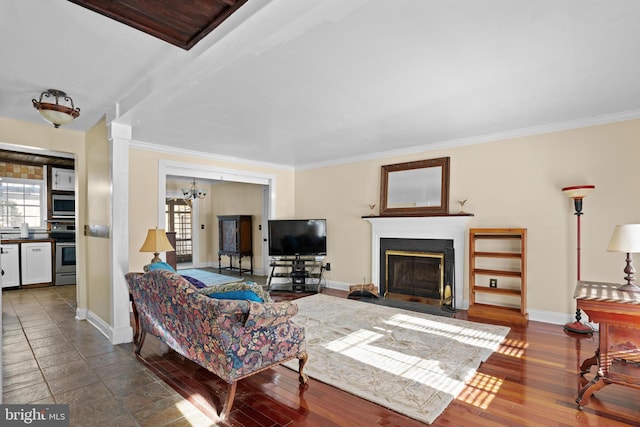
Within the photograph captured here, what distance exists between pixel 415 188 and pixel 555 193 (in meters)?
1.87

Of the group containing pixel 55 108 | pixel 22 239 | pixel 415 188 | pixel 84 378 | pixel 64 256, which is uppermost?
pixel 55 108

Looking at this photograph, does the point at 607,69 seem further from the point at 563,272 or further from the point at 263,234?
the point at 263,234

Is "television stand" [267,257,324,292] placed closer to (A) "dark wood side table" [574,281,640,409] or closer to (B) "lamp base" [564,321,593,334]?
(B) "lamp base" [564,321,593,334]

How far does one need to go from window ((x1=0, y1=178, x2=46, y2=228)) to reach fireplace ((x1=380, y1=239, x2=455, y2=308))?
7440 millimetres

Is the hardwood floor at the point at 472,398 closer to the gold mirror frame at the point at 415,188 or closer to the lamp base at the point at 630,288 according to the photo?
the lamp base at the point at 630,288

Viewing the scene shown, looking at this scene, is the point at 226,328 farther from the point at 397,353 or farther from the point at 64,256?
the point at 64,256

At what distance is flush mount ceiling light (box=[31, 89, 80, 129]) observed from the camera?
283 centimetres

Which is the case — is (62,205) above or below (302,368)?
above

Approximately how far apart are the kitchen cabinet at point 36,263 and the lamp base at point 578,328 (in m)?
8.90

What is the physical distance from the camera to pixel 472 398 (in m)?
2.38

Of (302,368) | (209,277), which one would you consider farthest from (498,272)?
(209,277)

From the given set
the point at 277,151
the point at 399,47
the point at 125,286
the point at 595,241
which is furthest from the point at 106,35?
the point at 595,241

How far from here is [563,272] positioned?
405 centimetres

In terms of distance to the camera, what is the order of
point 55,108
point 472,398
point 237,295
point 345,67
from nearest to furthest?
point 237,295 < point 472,398 < point 345,67 < point 55,108
